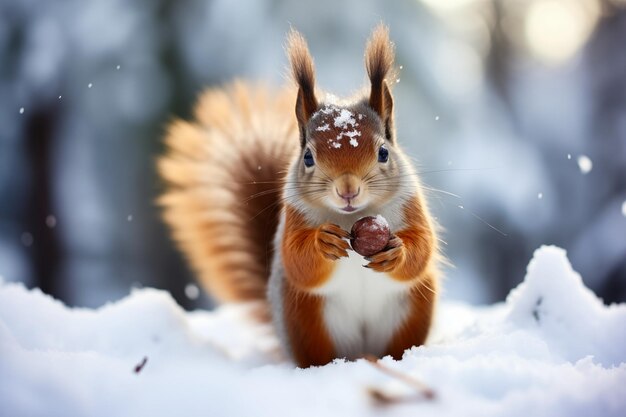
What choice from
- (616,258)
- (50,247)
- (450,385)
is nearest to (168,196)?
(50,247)

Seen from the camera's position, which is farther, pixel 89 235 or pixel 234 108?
pixel 89 235

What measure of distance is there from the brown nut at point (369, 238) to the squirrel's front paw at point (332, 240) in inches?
0.5

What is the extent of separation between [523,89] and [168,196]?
1.62 meters

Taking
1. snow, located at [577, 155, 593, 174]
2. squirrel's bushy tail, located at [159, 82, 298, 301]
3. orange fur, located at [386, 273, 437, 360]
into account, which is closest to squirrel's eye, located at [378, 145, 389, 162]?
orange fur, located at [386, 273, 437, 360]

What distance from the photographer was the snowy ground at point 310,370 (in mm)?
615

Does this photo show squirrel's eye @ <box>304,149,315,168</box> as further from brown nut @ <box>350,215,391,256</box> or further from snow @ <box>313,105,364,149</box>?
brown nut @ <box>350,215,391,256</box>

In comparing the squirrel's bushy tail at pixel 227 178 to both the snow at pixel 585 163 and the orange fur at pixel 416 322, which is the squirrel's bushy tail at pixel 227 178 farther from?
the snow at pixel 585 163

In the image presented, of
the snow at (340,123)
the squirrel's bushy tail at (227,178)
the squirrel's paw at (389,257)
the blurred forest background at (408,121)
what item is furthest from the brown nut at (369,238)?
the blurred forest background at (408,121)

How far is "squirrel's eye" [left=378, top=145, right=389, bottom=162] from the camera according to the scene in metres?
0.96

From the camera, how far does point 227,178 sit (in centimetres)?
141

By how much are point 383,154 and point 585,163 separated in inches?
47.5

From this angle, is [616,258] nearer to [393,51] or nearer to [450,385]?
[393,51]

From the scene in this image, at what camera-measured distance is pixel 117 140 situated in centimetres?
234

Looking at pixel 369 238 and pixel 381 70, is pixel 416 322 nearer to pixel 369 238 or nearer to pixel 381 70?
pixel 369 238
